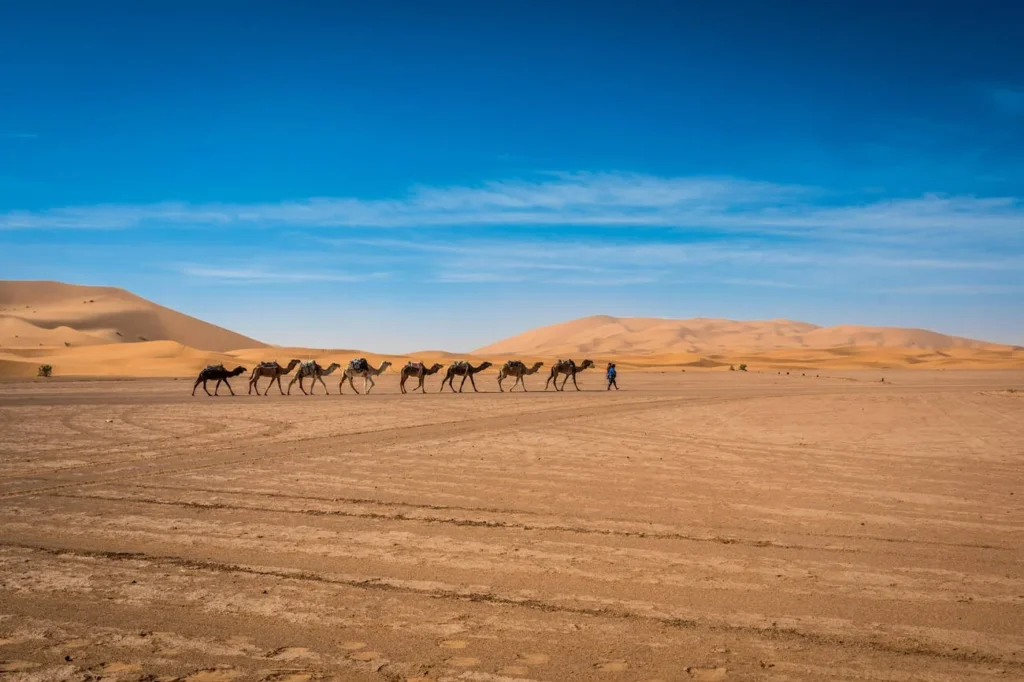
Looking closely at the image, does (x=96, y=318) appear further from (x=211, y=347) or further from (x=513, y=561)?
(x=513, y=561)

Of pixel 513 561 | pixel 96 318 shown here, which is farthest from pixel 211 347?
pixel 513 561

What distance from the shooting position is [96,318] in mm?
115312

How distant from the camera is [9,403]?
86.1ft

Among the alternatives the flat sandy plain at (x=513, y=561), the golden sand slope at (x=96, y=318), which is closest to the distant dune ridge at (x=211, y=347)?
the golden sand slope at (x=96, y=318)

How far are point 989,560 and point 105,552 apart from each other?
7662mm

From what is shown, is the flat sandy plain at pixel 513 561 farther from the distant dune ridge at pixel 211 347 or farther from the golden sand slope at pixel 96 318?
the golden sand slope at pixel 96 318

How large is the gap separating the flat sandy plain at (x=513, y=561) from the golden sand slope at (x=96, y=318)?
3555 inches

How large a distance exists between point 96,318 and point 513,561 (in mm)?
123191

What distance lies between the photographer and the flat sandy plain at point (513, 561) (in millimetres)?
4891

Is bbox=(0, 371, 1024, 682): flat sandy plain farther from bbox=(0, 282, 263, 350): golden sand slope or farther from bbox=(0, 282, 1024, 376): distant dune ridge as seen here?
bbox=(0, 282, 263, 350): golden sand slope

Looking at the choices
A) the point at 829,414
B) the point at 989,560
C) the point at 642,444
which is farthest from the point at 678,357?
the point at 989,560

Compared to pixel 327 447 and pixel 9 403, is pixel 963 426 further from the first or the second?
pixel 9 403

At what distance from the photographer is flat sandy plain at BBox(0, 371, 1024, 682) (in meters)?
4.89

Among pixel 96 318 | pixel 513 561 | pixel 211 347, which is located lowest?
pixel 513 561
